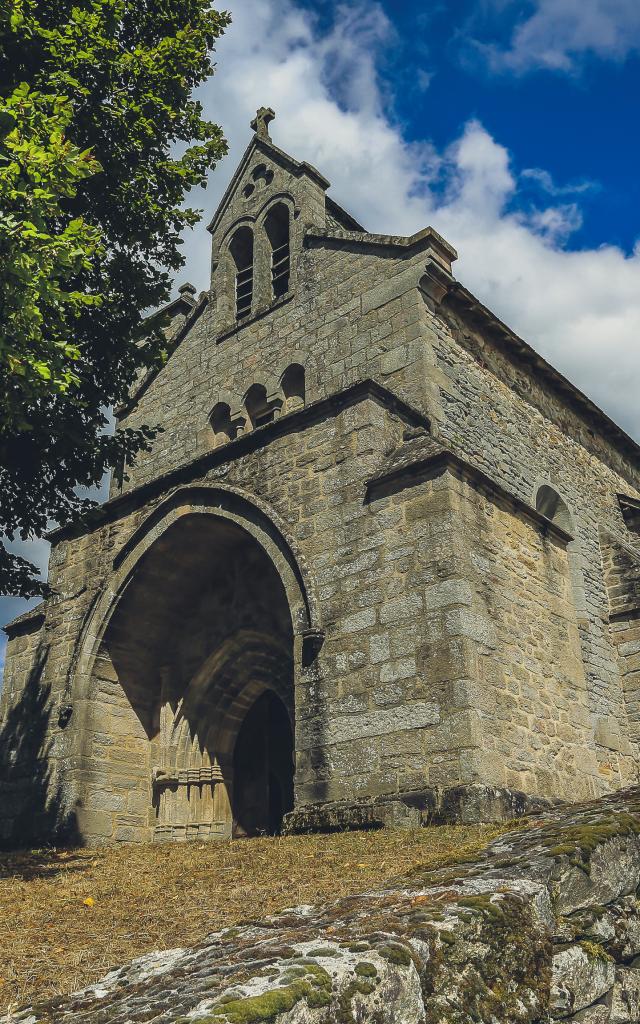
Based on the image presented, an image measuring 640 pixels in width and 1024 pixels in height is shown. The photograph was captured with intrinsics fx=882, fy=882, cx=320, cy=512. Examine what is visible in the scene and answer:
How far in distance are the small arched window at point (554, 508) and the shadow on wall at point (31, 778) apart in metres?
7.71

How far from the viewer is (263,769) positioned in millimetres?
12555

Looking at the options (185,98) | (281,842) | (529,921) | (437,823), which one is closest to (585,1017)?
(529,921)

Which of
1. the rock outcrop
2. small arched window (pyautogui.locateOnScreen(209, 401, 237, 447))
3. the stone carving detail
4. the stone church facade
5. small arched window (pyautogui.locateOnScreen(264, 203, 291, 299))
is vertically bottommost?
the rock outcrop

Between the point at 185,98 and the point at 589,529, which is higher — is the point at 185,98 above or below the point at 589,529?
above

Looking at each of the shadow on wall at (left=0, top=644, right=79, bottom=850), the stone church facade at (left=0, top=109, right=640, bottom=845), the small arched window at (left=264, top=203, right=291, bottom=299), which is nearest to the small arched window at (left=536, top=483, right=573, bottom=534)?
the stone church facade at (left=0, top=109, right=640, bottom=845)

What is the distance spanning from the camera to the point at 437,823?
24.6 ft

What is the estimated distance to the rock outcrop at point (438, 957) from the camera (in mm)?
2725

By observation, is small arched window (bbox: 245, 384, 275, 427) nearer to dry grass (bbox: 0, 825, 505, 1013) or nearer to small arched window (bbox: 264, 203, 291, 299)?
small arched window (bbox: 264, 203, 291, 299)

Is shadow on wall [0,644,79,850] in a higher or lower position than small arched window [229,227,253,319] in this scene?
lower

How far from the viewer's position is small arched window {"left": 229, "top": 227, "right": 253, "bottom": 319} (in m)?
14.8

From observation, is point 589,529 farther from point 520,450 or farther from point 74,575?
point 74,575

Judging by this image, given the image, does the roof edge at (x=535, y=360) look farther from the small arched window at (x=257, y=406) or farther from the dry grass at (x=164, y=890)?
the dry grass at (x=164, y=890)

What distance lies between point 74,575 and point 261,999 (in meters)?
10.9

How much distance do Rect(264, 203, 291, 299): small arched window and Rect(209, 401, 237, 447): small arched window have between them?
6.44 ft
